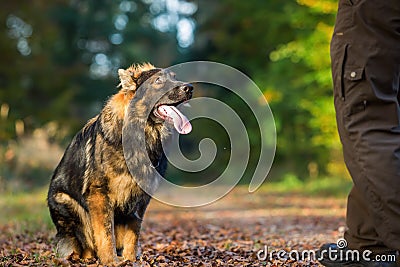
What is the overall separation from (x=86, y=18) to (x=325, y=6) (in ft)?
58.1

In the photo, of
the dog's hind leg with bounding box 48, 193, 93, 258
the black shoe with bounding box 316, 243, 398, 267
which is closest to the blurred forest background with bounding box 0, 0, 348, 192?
the dog's hind leg with bounding box 48, 193, 93, 258

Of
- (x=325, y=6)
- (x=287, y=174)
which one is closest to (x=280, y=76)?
(x=287, y=174)

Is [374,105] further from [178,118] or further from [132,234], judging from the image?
[132,234]

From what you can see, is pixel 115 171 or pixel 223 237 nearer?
pixel 115 171

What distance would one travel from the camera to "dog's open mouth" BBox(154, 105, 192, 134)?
18.0 feet

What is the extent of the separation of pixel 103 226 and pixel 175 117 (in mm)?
1197

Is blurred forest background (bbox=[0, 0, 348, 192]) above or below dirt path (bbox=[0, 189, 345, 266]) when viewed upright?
above

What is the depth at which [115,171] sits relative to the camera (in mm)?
5305

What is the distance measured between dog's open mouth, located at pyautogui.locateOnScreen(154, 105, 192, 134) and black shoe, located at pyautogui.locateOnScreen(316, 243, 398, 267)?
1.66 metres

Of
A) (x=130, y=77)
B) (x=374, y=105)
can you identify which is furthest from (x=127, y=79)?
(x=374, y=105)

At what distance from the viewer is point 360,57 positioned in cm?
408

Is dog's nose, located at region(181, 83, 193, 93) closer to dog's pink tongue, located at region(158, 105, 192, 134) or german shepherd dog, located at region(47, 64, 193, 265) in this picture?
german shepherd dog, located at region(47, 64, 193, 265)

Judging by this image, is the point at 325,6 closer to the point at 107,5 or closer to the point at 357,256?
the point at 357,256

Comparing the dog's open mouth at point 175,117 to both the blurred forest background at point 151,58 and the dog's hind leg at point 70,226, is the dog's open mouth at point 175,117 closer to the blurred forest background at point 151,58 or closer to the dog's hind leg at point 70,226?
the dog's hind leg at point 70,226
